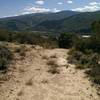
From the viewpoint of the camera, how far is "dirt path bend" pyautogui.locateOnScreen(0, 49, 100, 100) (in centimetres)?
1134

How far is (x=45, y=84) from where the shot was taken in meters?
13.1

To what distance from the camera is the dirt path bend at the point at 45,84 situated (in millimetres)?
11336

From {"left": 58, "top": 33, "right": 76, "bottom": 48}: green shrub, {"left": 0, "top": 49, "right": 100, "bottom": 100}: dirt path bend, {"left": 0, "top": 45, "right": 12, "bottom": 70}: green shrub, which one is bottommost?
{"left": 58, "top": 33, "right": 76, "bottom": 48}: green shrub

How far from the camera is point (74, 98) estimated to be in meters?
11.2

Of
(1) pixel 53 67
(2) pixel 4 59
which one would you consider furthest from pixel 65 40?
(2) pixel 4 59

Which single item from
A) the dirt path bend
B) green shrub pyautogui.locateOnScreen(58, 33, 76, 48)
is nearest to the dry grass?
the dirt path bend

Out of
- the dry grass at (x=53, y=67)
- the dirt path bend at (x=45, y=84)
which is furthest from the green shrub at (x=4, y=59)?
the dry grass at (x=53, y=67)

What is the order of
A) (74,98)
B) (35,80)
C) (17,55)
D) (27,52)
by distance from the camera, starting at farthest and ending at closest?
1. (27,52)
2. (17,55)
3. (35,80)
4. (74,98)

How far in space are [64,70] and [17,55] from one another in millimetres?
4999

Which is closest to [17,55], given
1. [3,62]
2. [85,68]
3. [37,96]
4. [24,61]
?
[24,61]

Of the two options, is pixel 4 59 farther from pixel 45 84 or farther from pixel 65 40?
pixel 65 40

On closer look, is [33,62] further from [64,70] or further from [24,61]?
[64,70]

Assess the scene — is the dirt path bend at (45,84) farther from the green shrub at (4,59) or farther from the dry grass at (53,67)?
the green shrub at (4,59)

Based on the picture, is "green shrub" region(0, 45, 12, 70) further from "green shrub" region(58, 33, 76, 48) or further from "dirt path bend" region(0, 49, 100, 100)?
"green shrub" region(58, 33, 76, 48)
